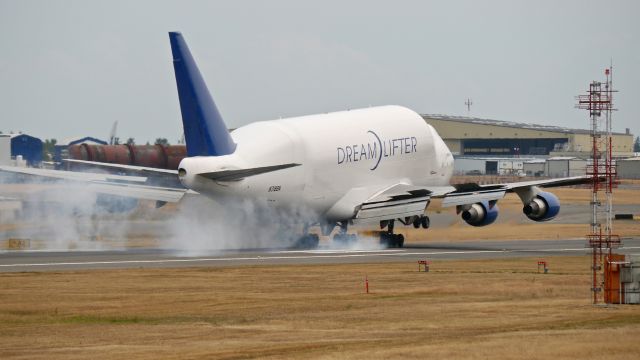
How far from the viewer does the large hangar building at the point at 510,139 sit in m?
175

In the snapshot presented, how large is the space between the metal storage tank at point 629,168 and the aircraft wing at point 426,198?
96.8 meters

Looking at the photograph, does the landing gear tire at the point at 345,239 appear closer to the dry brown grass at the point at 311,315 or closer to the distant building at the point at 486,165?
the dry brown grass at the point at 311,315

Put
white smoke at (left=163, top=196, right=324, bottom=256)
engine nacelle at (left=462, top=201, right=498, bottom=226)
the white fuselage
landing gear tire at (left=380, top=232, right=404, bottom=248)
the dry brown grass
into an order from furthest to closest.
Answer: engine nacelle at (left=462, top=201, right=498, bottom=226) → landing gear tire at (left=380, top=232, right=404, bottom=248) → white smoke at (left=163, top=196, right=324, bottom=256) → the white fuselage → the dry brown grass

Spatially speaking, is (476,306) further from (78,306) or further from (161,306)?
(78,306)

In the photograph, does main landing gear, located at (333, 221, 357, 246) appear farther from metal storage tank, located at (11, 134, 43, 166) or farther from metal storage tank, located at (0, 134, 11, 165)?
metal storage tank, located at (11, 134, 43, 166)

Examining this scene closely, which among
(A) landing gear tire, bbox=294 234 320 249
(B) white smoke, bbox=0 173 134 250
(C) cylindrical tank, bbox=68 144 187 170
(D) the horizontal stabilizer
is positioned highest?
(C) cylindrical tank, bbox=68 144 187 170

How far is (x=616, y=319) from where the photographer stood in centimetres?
3198

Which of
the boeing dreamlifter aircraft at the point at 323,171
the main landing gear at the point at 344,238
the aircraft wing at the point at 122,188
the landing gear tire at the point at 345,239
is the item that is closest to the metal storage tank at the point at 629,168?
the boeing dreamlifter aircraft at the point at 323,171

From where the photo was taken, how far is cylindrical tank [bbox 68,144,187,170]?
11444 centimetres

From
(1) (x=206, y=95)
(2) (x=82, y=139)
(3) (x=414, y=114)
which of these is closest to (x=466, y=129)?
(2) (x=82, y=139)

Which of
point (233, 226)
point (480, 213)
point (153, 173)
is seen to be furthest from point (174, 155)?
point (233, 226)

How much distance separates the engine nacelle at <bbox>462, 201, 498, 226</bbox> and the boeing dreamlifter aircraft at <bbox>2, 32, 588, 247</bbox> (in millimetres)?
51

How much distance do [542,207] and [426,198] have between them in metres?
6.10

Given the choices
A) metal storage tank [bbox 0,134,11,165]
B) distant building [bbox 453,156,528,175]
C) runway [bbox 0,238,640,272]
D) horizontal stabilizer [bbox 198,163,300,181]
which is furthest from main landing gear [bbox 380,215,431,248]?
distant building [bbox 453,156,528,175]
